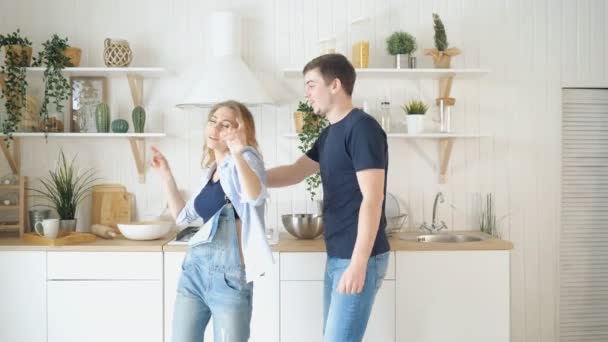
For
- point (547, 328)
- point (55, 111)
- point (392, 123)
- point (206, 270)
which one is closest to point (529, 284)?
point (547, 328)

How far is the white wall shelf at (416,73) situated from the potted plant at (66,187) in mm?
1349

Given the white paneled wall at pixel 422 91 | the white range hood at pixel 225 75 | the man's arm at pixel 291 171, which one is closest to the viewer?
the man's arm at pixel 291 171

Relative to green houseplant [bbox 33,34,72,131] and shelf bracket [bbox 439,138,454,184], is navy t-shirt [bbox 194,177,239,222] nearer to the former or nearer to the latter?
green houseplant [bbox 33,34,72,131]

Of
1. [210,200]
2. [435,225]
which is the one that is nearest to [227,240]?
[210,200]

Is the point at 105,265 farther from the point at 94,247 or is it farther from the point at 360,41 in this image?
the point at 360,41

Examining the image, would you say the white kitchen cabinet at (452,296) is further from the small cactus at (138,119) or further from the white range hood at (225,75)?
the small cactus at (138,119)

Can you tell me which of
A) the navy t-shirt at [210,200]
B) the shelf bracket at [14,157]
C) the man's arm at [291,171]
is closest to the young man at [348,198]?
the man's arm at [291,171]

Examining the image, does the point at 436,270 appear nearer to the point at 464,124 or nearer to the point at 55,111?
the point at 464,124

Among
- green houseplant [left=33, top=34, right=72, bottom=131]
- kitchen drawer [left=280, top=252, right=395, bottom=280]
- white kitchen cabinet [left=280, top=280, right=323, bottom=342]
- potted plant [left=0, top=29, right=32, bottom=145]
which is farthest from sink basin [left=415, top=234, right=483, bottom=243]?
potted plant [left=0, top=29, right=32, bottom=145]

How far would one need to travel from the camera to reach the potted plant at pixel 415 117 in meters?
3.28

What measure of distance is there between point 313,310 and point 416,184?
1.05m

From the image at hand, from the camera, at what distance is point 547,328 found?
354 cm

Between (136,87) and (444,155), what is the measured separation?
72.1 inches

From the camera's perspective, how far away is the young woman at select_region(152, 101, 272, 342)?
6.37ft
